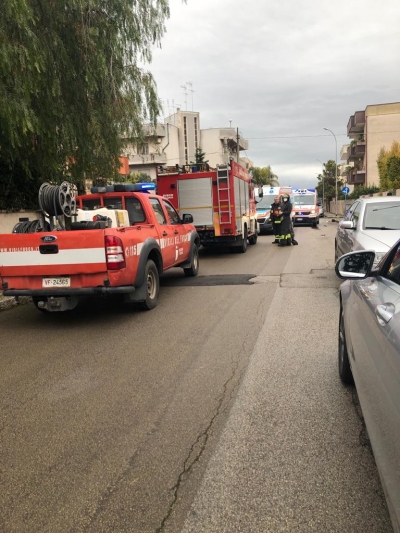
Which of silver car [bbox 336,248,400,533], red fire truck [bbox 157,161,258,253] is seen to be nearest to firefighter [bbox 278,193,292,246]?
red fire truck [bbox 157,161,258,253]

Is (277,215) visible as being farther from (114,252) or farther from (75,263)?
(75,263)

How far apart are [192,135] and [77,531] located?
7998 cm

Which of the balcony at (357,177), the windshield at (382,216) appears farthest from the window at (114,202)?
the balcony at (357,177)

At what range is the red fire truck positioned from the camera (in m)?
13.1

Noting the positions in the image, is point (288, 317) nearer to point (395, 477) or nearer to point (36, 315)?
point (36, 315)

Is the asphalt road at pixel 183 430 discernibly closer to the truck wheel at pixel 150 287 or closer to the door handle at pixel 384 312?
the truck wheel at pixel 150 287

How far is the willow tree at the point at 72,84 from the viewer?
727 centimetres

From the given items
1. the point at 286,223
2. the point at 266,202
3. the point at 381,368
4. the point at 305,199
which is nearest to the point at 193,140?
the point at 305,199

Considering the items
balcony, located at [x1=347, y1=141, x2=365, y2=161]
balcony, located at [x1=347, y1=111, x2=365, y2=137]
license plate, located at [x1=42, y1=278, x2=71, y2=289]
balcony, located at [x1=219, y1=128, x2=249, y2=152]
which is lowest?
license plate, located at [x1=42, y1=278, x2=71, y2=289]

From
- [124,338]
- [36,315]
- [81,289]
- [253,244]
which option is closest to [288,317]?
[124,338]

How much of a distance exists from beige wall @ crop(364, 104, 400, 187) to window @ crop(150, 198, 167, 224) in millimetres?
49083

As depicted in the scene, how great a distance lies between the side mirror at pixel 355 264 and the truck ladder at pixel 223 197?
32.2 feet

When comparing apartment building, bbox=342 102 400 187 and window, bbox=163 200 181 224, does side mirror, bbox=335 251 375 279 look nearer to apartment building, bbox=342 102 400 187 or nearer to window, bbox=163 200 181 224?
window, bbox=163 200 181 224

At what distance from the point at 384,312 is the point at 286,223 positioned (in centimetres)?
1393
